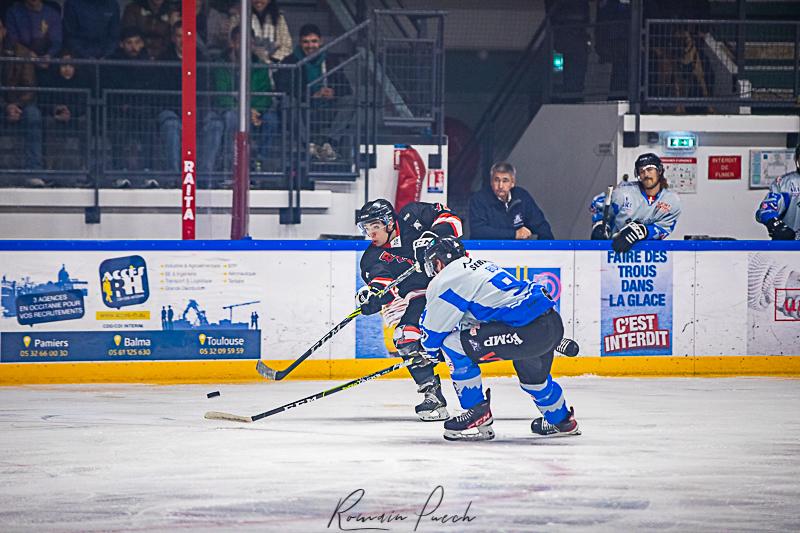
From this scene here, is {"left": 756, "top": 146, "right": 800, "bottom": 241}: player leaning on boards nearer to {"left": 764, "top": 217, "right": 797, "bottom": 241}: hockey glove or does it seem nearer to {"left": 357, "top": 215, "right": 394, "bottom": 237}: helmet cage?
{"left": 764, "top": 217, "right": 797, "bottom": 241}: hockey glove

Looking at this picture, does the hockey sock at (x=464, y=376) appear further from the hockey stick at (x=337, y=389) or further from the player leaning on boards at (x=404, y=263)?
the player leaning on boards at (x=404, y=263)

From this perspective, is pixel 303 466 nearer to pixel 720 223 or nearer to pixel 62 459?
pixel 62 459

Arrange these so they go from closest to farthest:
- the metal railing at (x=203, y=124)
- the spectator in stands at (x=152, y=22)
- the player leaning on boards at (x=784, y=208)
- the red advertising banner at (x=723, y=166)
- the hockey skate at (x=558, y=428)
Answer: the hockey skate at (x=558, y=428) < the player leaning on boards at (x=784, y=208) < the metal railing at (x=203, y=124) < the spectator in stands at (x=152, y=22) < the red advertising banner at (x=723, y=166)

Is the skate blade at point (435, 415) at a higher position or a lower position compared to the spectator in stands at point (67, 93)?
lower

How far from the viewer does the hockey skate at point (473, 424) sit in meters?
7.50

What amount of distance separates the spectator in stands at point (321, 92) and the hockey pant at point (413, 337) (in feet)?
12.7

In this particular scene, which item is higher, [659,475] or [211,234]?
[211,234]

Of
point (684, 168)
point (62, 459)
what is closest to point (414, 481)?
point (62, 459)

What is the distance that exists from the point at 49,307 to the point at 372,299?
259 centimetres

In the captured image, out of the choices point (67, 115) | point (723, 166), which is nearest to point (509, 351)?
point (67, 115)

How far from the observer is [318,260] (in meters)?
10.1

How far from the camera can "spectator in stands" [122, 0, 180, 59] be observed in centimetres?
1166

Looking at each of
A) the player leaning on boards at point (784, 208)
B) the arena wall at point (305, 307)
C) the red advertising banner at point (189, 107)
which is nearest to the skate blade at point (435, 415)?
the arena wall at point (305, 307)

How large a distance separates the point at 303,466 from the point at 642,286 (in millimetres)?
4336
